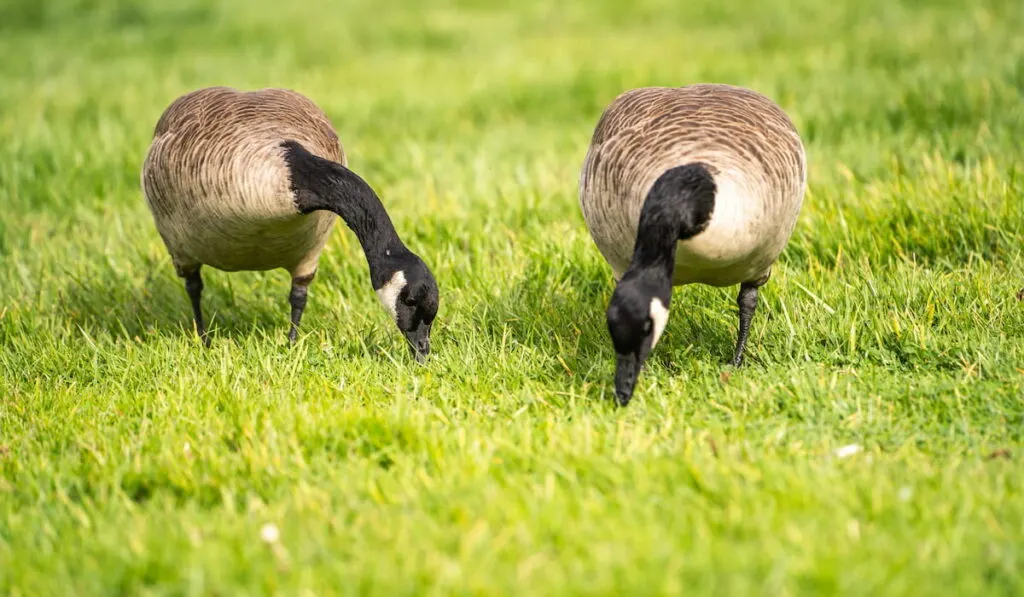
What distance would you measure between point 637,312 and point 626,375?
35 centimetres

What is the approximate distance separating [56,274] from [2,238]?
0.87 meters

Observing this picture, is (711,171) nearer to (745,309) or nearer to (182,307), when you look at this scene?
(745,309)

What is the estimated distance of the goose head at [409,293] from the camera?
4.72 m

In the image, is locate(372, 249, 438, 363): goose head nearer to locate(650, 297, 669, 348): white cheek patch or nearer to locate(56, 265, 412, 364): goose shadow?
locate(56, 265, 412, 364): goose shadow

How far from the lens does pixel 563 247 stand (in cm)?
602

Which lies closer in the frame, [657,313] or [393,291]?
[657,313]

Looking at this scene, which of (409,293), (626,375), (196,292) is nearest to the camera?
(626,375)

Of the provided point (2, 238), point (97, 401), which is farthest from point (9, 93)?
point (97, 401)

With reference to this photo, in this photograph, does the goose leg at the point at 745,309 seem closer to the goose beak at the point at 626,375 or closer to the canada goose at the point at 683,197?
the canada goose at the point at 683,197

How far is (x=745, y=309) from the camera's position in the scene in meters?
4.91

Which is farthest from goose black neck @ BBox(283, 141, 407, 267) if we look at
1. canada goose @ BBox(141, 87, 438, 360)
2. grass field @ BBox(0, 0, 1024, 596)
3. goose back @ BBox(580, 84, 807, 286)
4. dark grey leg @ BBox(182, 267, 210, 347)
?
dark grey leg @ BBox(182, 267, 210, 347)

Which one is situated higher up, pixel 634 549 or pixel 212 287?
pixel 634 549

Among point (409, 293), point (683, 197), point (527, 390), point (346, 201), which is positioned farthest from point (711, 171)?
point (346, 201)

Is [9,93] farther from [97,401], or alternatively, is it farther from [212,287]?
[97,401]
